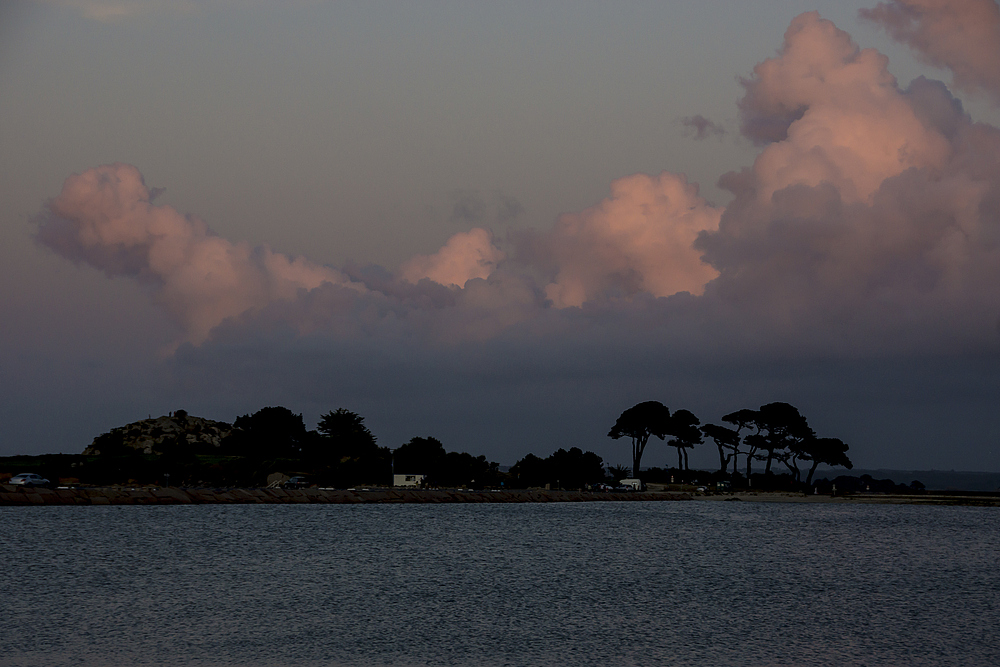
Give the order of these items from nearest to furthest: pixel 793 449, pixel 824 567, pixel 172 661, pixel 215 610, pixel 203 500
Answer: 1. pixel 172 661
2. pixel 215 610
3. pixel 824 567
4. pixel 203 500
5. pixel 793 449

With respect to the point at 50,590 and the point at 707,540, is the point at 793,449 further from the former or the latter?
the point at 50,590

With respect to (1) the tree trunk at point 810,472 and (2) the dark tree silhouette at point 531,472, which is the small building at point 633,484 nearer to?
(2) the dark tree silhouette at point 531,472

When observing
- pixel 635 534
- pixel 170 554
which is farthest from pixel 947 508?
pixel 170 554

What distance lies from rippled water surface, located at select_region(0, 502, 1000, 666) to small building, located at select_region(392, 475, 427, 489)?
60.5 meters

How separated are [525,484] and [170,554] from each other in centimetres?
11728

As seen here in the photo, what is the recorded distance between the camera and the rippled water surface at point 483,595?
33.5 meters

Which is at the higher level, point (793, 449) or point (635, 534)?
point (793, 449)

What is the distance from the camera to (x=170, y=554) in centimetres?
6638

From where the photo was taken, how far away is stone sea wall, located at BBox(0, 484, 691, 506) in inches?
4599

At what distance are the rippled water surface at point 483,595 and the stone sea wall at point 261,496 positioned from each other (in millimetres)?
16682

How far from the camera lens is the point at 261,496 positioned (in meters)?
135

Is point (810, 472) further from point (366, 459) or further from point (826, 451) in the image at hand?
point (366, 459)

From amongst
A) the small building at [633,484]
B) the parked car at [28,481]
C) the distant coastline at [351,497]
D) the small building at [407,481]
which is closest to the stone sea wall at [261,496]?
the distant coastline at [351,497]

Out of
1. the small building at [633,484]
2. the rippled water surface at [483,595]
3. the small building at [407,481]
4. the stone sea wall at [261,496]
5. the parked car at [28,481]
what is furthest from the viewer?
the small building at [633,484]
